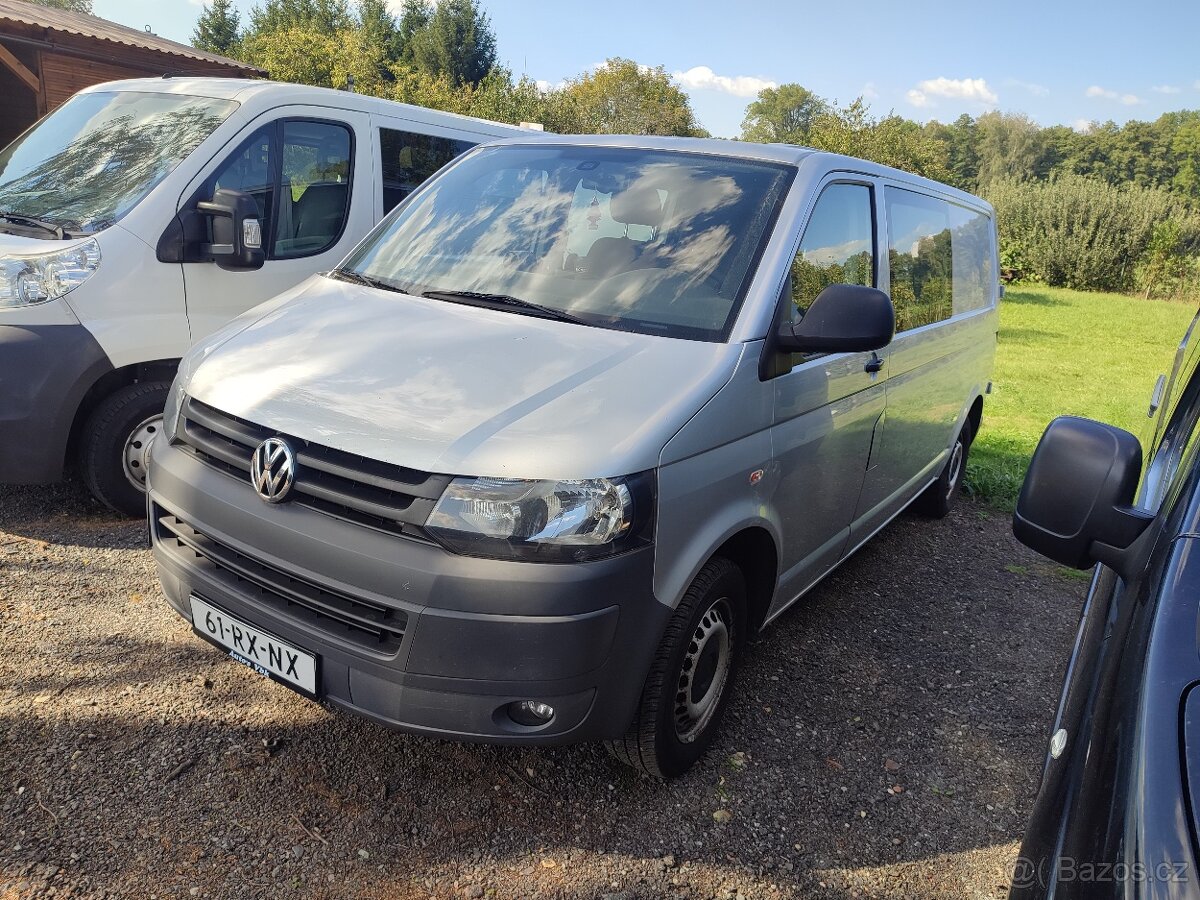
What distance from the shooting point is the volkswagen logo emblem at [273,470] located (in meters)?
2.29

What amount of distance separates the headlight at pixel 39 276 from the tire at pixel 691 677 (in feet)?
10.4

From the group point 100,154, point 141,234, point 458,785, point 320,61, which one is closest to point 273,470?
point 458,785

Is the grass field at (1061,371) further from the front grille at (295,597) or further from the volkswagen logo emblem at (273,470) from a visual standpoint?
the volkswagen logo emblem at (273,470)

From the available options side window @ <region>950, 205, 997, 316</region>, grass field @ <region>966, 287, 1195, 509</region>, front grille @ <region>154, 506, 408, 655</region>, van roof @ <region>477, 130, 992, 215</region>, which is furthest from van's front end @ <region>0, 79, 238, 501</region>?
grass field @ <region>966, 287, 1195, 509</region>

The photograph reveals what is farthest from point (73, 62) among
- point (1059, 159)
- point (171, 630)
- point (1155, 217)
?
point (1059, 159)

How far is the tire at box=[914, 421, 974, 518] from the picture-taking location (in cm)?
548

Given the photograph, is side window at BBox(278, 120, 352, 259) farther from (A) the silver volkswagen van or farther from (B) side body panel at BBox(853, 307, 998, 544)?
(B) side body panel at BBox(853, 307, 998, 544)

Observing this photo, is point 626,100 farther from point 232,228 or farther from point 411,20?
point 232,228

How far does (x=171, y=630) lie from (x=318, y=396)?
1.56m

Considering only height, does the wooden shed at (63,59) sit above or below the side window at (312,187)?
above

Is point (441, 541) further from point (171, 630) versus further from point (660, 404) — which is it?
point (171, 630)

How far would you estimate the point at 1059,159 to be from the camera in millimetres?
75812

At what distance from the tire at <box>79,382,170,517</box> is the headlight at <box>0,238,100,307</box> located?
21.3 inches

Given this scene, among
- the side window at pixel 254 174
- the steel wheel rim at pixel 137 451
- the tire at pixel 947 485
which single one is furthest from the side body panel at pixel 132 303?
the tire at pixel 947 485
